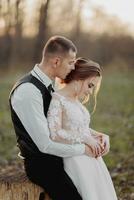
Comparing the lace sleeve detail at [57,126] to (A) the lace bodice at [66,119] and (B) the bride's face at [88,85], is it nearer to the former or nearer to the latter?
(A) the lace bodice at [66,119]

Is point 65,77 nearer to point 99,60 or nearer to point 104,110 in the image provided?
point 104,110

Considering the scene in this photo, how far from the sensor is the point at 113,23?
30.8 metres

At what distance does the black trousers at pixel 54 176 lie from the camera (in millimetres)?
4332

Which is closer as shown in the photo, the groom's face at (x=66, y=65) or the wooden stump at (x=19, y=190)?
Answer: the groom's face at (x=66, y=65)

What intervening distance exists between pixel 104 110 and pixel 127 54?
13711 millimetres

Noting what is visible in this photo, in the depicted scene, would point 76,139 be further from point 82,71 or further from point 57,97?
point 82,71

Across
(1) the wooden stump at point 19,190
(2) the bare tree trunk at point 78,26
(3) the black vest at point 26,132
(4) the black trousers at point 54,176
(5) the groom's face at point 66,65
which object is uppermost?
(5) the groom's face at point 66,65

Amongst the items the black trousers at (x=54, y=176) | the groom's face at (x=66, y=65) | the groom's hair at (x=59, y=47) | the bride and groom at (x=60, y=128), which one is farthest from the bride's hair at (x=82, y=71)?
the black trousers at (x=54, y=176)

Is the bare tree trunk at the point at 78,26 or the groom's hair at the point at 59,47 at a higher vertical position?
the groom's hair at the point at 59,47

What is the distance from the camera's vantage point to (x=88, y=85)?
4512 mm

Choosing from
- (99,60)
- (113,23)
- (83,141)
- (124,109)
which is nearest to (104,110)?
(124,109)

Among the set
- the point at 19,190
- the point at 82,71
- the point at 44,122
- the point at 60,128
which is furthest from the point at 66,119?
the point at 19,190

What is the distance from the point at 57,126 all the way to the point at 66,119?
134mm

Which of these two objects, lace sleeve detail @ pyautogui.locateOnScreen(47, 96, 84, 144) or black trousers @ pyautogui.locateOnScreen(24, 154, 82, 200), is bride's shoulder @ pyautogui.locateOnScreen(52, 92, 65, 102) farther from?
black trousers @ pyautogui.locateOnScreen(24, 154, 82, 200)
